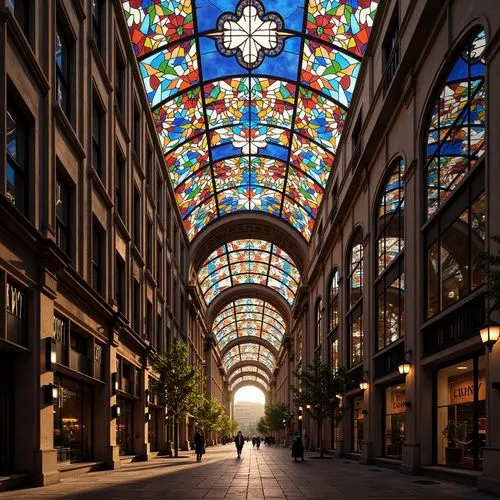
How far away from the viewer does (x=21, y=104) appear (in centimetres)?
1434

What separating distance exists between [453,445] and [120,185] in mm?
15814

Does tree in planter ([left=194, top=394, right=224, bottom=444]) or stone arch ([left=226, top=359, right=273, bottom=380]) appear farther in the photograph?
stone arch ([left=226, top=359, right=273, bottom=380])

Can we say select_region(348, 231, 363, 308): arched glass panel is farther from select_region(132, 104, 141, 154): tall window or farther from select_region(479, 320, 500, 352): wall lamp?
select_region(479, 320, 500, 352): wall lamp

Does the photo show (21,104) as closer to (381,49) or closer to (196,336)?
(381,49)

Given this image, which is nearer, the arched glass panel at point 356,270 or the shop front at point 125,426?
the shop front at point 125,426

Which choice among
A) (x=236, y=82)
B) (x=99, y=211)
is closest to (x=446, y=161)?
(x=99, y=211)

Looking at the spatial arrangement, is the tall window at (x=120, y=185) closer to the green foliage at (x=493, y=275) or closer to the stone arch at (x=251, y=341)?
the green foliage at (x=493, y=275)

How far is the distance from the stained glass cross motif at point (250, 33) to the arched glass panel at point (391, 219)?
11.7 m

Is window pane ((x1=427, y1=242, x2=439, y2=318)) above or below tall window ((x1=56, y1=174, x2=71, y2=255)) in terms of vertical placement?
below

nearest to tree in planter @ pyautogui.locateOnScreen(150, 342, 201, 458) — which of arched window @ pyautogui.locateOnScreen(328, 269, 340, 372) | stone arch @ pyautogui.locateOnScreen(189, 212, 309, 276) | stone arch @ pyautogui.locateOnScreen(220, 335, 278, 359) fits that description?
arched window @ pyautogui.locateOnScreen(328, 269, 340, 372)

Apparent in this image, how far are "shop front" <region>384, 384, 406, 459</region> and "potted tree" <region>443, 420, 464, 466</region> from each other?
13.1 feet

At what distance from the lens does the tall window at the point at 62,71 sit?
17.8 m

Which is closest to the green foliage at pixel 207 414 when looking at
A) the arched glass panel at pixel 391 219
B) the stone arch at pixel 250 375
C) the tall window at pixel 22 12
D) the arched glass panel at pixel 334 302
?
the arched glass panel at pixel 334 302

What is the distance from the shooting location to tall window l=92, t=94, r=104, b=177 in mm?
22031
